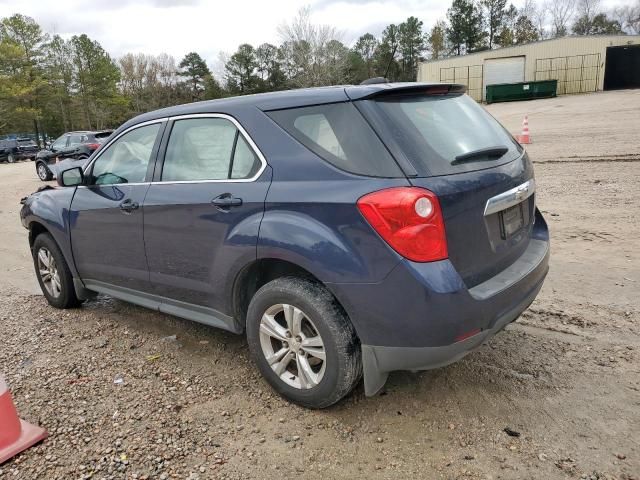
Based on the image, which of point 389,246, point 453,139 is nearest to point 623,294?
→ point 453,139

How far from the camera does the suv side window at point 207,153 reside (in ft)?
10.3

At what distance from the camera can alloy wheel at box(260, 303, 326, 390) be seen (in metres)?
2.88

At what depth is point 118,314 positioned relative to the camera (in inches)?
186

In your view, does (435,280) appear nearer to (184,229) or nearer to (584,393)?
(584,393)

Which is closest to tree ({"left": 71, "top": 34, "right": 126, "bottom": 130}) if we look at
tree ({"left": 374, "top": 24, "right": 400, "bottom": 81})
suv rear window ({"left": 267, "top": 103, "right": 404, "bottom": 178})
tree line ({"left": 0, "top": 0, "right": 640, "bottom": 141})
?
tree line ({"left": 0, "top": 0, "right": 640, "bottom": 141})

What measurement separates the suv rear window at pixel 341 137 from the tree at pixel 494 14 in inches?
3467

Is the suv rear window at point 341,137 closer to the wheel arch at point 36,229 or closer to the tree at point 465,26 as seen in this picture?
the wheel arch at point 36,229

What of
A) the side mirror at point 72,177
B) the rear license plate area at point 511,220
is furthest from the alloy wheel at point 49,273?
the rear license plate area at point 511,220

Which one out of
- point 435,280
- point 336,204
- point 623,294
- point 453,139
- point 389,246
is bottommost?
point 623,294

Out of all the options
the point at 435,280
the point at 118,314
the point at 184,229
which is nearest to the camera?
the point at 435,280

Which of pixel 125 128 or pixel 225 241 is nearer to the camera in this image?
pixel 225 241

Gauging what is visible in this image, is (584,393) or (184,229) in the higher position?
(184,229)

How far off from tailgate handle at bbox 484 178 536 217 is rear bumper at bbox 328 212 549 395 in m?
0.38

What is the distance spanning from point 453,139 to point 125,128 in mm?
2560
